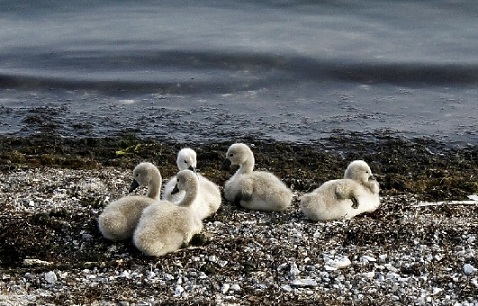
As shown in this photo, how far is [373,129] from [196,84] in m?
4.76

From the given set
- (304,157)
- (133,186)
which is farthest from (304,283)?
(304,157)

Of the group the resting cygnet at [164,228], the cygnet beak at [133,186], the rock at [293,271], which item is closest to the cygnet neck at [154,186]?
the cygnet beak at [133,186]

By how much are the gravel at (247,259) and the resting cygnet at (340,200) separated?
0.47 feet

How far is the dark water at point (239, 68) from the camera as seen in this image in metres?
16.8

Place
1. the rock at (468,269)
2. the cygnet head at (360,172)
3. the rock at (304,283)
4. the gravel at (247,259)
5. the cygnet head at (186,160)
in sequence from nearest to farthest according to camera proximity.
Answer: the gravel at (247,259) < the rock at (304,283) < the rock at (468,269) < the cygnet head at (360,172) < the cygnet head at (186,160)

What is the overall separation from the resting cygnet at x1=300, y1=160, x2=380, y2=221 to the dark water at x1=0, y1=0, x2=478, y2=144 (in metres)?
4.94

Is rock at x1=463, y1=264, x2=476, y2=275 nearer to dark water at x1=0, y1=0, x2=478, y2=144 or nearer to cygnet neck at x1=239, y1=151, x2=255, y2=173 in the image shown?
cygnet neck at x1=239, y1=151, x2=255, y2=173

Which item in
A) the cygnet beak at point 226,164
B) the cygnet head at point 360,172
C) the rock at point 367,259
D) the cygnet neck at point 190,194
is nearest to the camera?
the rock at point 367,259

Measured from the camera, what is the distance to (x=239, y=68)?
20406 millimetres

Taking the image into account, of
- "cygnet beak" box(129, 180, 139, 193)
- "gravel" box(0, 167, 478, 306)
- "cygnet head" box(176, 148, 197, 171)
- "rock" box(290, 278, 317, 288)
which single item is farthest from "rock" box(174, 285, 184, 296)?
"cygnet head" box(176, 148, 197, 171)

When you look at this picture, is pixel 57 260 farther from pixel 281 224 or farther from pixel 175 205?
pixel 281 224

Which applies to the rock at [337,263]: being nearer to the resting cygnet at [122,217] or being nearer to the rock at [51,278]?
the resting cygnet at [122,217]

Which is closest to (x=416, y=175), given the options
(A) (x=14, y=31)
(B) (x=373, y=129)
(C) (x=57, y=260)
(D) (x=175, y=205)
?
(B) (x=373, y=129)

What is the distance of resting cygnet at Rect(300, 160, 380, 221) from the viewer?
10.4 metres
